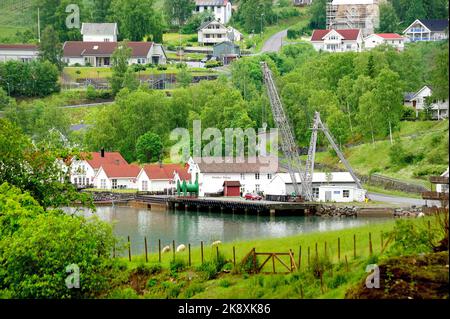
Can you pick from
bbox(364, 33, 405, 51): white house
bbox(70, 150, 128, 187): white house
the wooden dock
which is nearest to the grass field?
the wooden dock

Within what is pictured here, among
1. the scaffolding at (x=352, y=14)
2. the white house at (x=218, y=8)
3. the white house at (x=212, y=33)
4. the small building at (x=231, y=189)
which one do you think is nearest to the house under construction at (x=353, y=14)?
the scaffolding at (x=352, y=14)

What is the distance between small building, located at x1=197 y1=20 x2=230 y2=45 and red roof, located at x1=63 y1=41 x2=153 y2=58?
731cm

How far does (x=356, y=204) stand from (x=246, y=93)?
23776 mm

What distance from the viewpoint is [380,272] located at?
19.4 m

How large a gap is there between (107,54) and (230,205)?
1455 inches

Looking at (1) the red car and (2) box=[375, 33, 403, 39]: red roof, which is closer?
(1) the red car

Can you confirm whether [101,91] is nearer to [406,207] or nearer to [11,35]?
[11,35]

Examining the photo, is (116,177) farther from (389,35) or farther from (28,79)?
(389,35)

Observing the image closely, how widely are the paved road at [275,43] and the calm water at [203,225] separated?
128ft

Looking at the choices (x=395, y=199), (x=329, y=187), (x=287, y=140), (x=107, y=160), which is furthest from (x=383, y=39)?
(x=395, y=199)

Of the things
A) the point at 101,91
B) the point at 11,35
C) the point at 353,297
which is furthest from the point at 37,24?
the point at 353,297

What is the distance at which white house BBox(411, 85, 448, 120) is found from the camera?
59125 mm

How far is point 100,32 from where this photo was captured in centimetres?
9188

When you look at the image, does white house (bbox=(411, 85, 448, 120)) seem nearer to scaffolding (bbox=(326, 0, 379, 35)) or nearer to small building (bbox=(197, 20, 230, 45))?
scaffolding (bbox=(326, 0, 379, 35))
